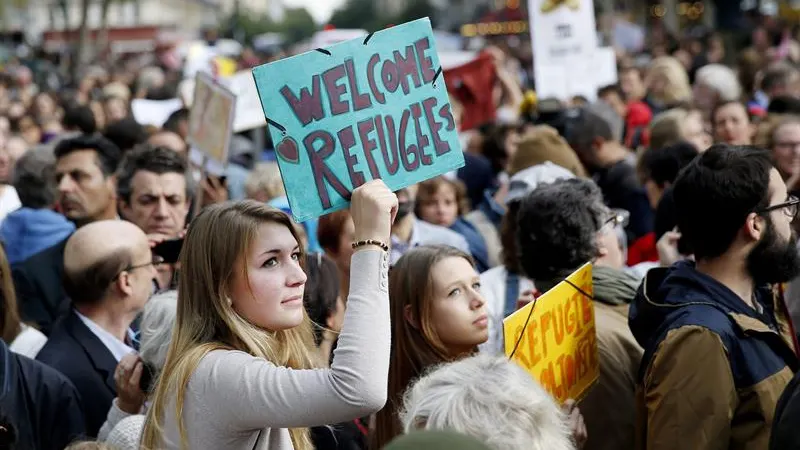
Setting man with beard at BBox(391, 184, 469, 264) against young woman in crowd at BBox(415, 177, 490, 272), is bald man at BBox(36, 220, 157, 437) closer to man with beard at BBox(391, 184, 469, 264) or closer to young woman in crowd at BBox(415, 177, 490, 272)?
man with beard at BBox(391, 184, 469, 264)

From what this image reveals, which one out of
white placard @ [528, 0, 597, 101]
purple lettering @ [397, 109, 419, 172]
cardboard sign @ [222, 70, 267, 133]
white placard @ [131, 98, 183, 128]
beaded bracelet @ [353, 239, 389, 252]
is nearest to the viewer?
beaded bracelet @ [353, 239, 389, 252]

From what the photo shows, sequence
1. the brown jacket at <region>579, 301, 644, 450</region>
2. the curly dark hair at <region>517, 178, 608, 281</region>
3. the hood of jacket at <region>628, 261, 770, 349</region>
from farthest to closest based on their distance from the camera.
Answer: the curly dark hair at <region>517, 178, 608, 281</region>
the brown jacket at <region>579, 301, 644, 450</region>
the hood of jacket at <region>628, 261, 770, 349</region>

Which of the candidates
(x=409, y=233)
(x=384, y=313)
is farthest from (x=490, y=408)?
(x=409, y=233)

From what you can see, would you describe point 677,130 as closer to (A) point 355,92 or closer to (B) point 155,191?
(B) point 155,191

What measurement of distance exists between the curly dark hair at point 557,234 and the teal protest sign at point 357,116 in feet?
4.12

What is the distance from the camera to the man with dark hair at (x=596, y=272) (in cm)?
470

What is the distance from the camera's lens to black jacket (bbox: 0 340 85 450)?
4441mm

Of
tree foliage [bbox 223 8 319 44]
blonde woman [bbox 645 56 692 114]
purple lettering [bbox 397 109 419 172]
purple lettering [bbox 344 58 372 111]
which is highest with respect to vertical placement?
purple lettering [bbox 344 58 372 111]

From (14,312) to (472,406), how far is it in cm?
284

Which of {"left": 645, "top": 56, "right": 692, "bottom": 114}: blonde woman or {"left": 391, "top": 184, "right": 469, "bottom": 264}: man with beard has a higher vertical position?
{"left": 391, "top": 184, "right": 469, "bottom": 264}: man with beard

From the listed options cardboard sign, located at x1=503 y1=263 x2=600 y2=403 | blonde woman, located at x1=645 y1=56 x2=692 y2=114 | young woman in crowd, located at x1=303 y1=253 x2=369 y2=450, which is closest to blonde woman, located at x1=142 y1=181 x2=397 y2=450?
cardboard sign, located at x1=503 y1=263 x2=600 y2=403

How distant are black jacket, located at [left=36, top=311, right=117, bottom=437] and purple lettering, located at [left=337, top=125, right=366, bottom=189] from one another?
6.25 ft

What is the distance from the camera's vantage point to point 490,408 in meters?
2.87

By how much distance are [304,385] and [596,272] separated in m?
2.02
